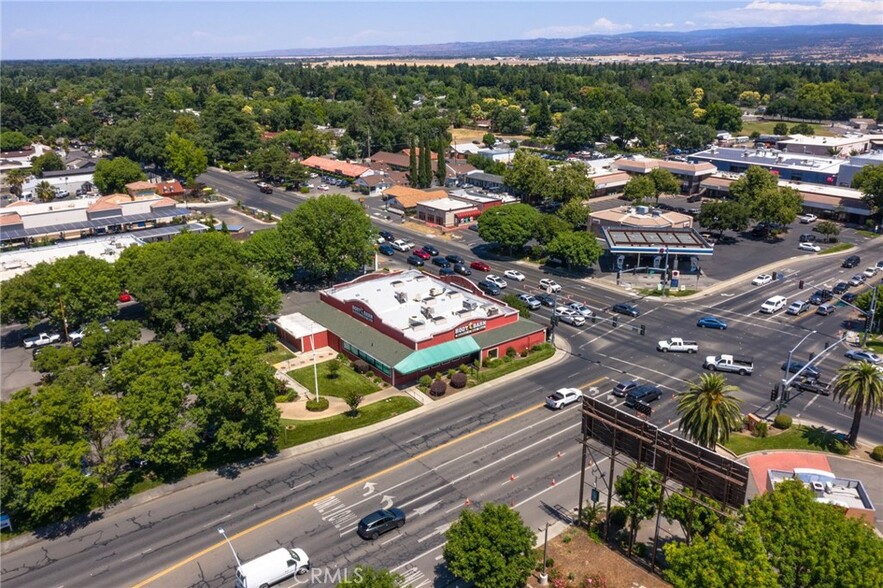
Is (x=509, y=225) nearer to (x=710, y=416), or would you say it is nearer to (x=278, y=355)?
(x=278, y=355)

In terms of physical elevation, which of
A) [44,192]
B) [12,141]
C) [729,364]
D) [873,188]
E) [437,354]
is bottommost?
[729,364]

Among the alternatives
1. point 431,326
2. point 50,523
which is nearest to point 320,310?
point 431,326

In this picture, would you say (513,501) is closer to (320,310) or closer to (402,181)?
(320,310)

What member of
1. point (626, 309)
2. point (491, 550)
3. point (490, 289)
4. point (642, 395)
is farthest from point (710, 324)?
point (491, 550)

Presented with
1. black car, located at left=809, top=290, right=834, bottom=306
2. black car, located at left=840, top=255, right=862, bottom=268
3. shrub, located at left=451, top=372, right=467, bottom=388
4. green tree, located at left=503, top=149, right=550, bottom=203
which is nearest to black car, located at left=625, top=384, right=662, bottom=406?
shrub, located at left=451, top=372, right=467, bottom=388

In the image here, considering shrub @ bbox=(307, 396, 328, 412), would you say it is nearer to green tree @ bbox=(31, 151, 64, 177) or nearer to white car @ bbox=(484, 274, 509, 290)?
white car @ bbox=(484, 274, 509, 290)

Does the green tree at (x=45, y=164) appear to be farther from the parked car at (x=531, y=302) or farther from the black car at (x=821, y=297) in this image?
the black car at (x=821, y=297)
